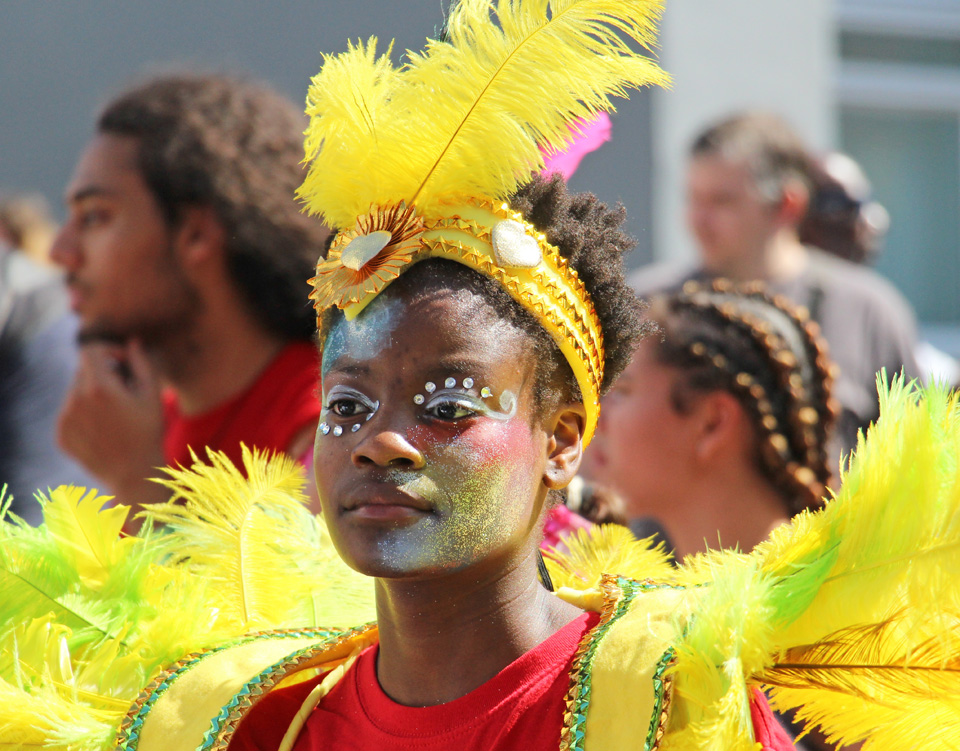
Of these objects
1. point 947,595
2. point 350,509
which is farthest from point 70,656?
point 947,595

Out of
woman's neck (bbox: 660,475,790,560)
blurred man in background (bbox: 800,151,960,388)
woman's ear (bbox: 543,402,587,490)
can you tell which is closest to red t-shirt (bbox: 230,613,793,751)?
woman's ear (bbox: 543,402,587,490)

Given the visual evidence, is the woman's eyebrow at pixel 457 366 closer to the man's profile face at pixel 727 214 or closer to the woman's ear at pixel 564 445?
the woman's ear at pixel 564 445

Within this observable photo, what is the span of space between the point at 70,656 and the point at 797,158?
150 inches

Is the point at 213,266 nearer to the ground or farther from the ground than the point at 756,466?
farther from the ground

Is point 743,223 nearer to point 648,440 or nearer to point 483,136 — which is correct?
point 648,440

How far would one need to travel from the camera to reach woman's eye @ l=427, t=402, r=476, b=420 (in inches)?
68.2

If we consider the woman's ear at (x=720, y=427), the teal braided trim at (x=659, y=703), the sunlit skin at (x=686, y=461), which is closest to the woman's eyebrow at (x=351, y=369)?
the teal braided trim at (x=659, y=703)

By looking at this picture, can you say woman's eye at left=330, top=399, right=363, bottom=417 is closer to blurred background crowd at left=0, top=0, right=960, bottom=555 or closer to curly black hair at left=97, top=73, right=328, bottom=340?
blurred background crowd at left=0, top=0, right=960, bottom=555

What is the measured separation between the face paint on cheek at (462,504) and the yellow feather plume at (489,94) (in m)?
0.38

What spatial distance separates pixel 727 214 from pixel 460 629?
137 inches

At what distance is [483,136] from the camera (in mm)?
1828

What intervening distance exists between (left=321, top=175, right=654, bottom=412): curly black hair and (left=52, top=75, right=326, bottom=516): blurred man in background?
163 centimetres

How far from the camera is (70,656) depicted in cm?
206

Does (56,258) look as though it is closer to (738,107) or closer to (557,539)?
(557,539)
